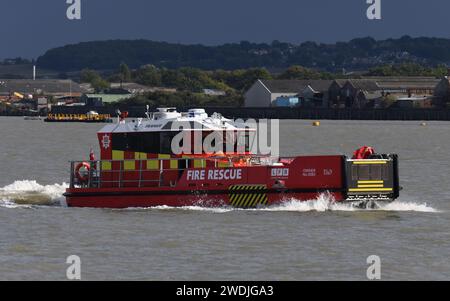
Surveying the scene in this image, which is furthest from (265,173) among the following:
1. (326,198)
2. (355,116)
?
(355,116)

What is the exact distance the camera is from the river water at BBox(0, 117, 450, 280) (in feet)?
77.6

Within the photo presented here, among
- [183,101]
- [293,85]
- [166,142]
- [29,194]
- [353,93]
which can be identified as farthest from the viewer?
[183,101]

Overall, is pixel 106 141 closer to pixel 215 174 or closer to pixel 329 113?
pixel 215 174

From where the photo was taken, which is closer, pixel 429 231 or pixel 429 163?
pixel 429 231

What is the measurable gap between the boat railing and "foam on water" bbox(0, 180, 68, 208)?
57.1 inches

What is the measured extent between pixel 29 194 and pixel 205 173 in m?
7.48

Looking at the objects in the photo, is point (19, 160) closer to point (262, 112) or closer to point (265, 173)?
point (265, 173)

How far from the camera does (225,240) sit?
2711cm

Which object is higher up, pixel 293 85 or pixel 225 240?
pixel 293 85

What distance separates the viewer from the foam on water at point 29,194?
3456 cm

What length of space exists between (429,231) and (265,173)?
14.5ft

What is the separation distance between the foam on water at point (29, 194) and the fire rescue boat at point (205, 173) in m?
1.55

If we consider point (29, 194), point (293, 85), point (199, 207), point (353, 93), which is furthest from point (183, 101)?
point (199, 207)
